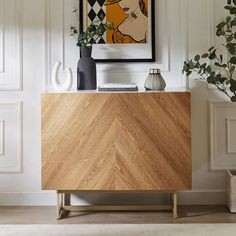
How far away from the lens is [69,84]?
3141mm

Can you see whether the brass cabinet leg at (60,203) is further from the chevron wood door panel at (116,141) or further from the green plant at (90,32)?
the green plant at (90,32)

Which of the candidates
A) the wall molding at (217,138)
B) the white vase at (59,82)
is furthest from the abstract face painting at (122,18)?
the wall molding at (217,138)

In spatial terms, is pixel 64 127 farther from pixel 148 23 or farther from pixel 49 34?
pixel 148 23

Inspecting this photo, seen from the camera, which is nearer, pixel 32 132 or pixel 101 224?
pixel 101 224

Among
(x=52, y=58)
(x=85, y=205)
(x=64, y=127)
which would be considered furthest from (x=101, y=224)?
(x=52, y=58)

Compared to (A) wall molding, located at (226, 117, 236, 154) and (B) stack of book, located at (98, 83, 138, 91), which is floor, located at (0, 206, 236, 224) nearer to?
(A) wall molding, located at (226, 117, 236, 154)

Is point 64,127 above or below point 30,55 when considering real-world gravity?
below

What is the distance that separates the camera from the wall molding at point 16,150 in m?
3.38

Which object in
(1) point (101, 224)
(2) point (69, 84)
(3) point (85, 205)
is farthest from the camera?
(3) point (85, 205)

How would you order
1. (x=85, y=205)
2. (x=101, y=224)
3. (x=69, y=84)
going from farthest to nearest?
(x=85, y=205), (x=69, y=84), (x=101, y=224)

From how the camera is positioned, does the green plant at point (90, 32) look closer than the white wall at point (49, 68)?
Yes

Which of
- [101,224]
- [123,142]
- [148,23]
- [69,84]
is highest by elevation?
[148,23]

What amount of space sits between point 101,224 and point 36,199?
67cm

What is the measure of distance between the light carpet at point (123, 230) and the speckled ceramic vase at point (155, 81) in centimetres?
88
